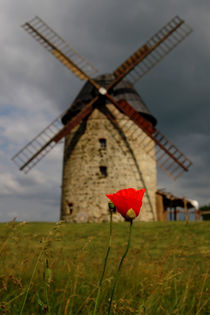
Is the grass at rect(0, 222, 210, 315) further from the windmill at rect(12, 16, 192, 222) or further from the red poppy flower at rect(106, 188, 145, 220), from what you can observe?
the windmill at rect(12, 16, 192, 222)

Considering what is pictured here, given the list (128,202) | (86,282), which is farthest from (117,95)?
(128,202)

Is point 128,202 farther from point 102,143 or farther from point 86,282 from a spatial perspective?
point 102,143

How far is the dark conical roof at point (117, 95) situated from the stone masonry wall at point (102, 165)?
0.95 m

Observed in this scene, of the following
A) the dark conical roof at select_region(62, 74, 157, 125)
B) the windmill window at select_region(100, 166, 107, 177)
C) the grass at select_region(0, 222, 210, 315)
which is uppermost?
the dark conical roof at select_region(62, 74, 157, 125)

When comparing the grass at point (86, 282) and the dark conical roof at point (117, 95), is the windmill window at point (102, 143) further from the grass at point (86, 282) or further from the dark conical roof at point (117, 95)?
the grass at point (86, 282)

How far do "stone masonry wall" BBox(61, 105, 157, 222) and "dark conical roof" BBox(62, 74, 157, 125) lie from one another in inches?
37.4

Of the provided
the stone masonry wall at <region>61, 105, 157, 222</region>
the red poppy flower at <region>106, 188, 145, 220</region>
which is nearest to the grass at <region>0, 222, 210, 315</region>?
the red poppy flower at <region>106, 188, 145, 220</region>

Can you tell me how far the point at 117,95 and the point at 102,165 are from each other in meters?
4.07

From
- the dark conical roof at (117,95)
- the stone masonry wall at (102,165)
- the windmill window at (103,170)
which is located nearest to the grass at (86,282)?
the stone masonry wall at (102,165)

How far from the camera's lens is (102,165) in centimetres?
1441

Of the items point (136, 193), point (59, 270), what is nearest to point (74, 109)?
point (59, 270)

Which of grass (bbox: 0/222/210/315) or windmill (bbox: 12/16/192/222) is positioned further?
windmill (bbox: 12/16/192/222)

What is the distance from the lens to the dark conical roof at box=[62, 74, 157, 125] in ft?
51.4

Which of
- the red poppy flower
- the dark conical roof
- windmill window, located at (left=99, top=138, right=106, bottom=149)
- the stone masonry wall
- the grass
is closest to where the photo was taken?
the red poppy flower
